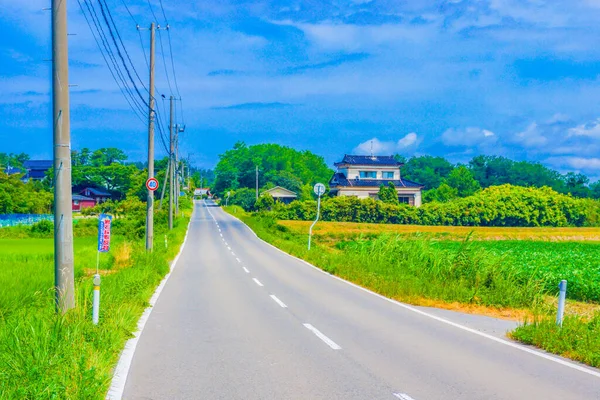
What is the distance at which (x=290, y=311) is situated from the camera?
1284 cm

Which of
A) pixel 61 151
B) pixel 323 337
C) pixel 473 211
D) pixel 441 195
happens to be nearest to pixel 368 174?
pixel 441 195

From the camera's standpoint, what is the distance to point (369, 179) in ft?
276

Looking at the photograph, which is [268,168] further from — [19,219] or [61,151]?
[61,151]

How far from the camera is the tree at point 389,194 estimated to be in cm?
7531

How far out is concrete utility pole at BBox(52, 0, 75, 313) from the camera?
29.1ft

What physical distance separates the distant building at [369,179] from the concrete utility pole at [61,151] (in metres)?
71.7

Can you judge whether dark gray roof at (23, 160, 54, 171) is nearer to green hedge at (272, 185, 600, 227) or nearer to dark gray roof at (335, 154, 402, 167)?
dark gray roof at (335, 154, 402, 167)

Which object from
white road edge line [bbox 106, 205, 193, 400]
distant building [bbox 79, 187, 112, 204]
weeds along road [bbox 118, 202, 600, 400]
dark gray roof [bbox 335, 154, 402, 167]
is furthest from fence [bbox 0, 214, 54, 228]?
white road edge line [bbox 106, 205, 193, 400]

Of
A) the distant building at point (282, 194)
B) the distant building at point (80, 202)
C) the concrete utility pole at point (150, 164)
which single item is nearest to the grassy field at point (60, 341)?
the concrete utility pole at point (150, 164)

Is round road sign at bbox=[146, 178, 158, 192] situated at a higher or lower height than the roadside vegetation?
higher

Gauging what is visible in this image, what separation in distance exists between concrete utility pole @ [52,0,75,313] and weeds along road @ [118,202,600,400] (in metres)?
1.71

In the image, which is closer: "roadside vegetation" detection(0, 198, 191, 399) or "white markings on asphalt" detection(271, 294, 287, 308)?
"roadside vegetation" detection(0, 198, 191, 399)

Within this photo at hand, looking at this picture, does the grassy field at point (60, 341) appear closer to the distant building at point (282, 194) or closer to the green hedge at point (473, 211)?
the green hedge at point (473, 211)

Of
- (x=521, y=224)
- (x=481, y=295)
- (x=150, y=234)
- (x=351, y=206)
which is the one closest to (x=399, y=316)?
(x=481, y=295)
